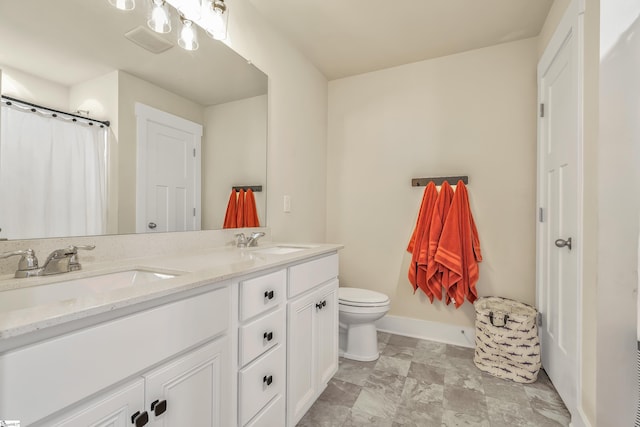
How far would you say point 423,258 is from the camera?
7.48ft

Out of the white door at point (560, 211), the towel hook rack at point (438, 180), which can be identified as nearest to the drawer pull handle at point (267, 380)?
the white door at point (560, 211)

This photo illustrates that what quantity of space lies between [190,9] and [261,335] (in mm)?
1545

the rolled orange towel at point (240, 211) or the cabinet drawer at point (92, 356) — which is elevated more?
the rolled orange towel at point (240, 211)

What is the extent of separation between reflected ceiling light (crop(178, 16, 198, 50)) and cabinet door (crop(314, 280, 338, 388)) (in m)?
1.42

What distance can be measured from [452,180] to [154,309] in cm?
221

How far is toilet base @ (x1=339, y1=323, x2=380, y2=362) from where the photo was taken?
205cm

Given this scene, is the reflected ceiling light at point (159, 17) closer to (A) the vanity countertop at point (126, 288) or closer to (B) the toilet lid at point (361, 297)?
(A) the vanity countertop at point (126, 288)

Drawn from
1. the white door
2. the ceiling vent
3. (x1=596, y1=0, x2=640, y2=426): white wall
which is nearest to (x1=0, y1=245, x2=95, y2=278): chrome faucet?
the ceiling vent

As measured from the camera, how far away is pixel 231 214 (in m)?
1.74

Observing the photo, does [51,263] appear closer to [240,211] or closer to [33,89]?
[33,89]

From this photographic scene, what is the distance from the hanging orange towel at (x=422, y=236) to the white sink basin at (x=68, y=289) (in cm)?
187

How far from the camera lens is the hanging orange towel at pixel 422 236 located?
2.30m

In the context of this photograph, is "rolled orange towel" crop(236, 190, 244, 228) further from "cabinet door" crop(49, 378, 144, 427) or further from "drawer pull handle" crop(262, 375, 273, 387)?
"cabinet door" crop(49, 378, 144, 427)

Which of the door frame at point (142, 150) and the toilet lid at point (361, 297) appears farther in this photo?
the toilet lid at point (361, 297)
